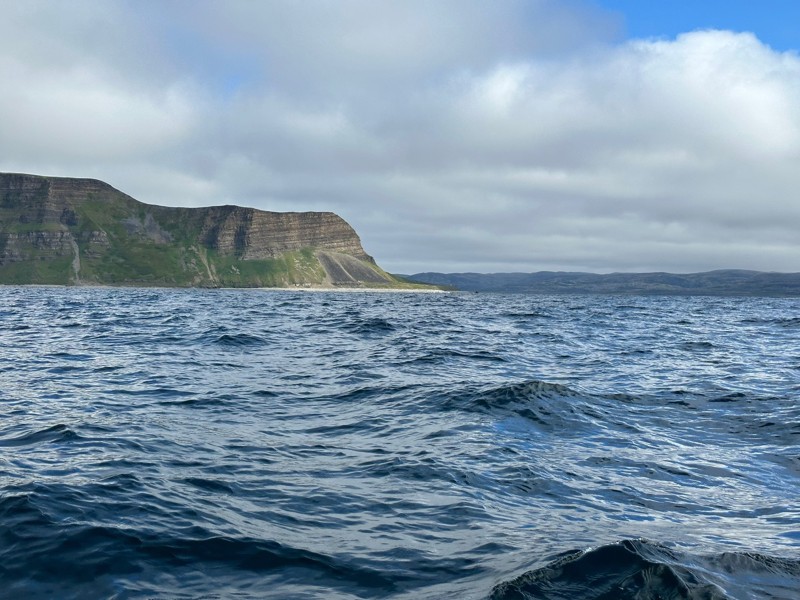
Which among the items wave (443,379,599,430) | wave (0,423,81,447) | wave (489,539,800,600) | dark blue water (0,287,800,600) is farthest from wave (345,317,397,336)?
wave (489,539,800,600)

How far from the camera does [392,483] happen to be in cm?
1181

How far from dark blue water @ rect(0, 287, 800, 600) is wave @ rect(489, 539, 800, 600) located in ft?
0.09

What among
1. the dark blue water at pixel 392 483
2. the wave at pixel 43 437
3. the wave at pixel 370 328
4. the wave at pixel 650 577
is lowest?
the wave at pixel 370 328

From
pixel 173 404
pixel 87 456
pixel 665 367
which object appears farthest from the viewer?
pixel 665 367

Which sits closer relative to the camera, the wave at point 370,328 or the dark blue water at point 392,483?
the dark blue water at point 392,483

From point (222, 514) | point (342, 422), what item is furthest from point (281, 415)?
point (222, 514)

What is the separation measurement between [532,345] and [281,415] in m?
24.7

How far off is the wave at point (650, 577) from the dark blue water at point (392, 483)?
3cm

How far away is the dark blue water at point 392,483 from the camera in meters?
7.80

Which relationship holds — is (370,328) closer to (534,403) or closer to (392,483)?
(534,403)

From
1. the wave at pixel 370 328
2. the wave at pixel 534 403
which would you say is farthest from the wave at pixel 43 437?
the wave at pixel 370 328

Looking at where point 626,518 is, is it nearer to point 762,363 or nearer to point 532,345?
point 762,363

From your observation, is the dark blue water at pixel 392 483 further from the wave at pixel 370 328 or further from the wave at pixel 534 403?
the wave at pixel 370 328

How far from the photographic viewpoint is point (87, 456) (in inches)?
489
